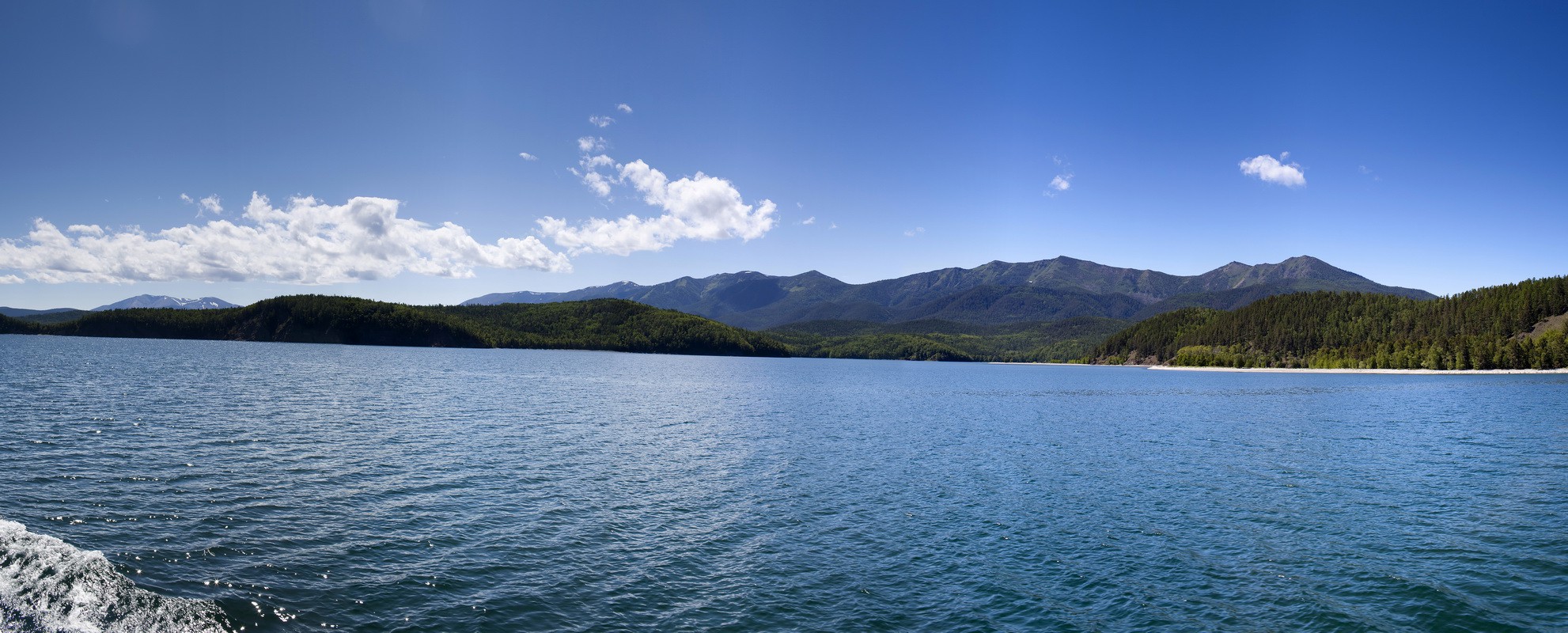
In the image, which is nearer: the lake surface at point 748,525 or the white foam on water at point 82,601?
the white foam on water at point 82,601

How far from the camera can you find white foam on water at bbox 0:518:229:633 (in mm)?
16094

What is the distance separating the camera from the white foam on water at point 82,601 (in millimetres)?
16094

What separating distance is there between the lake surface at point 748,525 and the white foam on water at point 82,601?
0.09 metres

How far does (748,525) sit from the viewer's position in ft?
86.7

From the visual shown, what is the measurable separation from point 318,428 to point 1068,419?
62.3m

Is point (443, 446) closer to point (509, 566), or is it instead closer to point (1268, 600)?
point (509, 566)

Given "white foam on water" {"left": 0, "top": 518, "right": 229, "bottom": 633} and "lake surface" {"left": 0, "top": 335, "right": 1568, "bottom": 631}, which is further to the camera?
"lake surface" {"left": 0, "top": 335, "right": 1568, "bottom": 631}

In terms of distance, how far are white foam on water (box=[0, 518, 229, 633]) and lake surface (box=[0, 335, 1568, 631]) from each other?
86 mm

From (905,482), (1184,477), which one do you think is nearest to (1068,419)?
(1184,477)

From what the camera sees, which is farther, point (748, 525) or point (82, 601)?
point (748, 525)

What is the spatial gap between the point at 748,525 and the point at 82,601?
59.2 ft

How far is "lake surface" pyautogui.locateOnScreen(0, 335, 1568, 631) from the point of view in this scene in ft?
58.7

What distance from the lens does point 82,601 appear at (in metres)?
17.1

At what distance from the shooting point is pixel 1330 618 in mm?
17922
